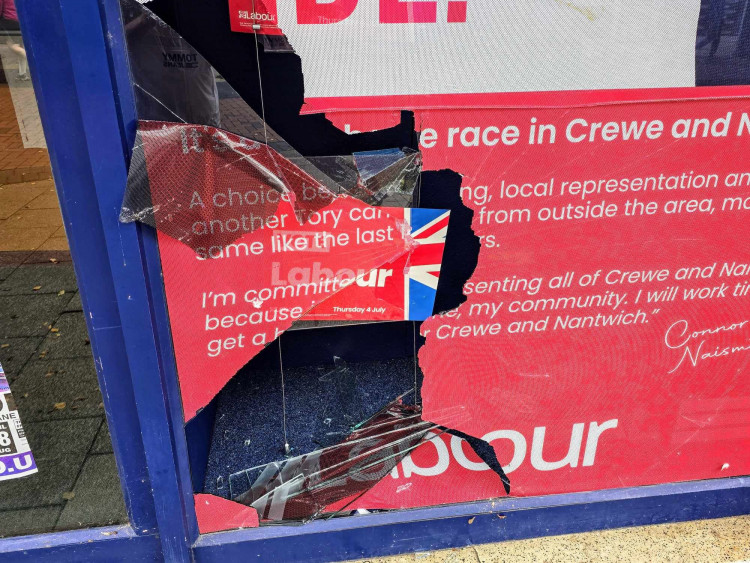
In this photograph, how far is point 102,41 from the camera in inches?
55.2

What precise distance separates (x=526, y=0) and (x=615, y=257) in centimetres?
84

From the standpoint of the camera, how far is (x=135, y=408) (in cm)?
181

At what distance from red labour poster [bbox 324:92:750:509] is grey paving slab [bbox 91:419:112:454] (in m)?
1.27

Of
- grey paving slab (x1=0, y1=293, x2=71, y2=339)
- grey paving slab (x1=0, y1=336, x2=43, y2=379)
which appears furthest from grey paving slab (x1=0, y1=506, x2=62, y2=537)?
grey paving slab (x1=0, y1=293, x2=71, y2=339)

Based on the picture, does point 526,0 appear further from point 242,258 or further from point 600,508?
point 600,508

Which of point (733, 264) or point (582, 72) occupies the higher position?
point (582, 72)

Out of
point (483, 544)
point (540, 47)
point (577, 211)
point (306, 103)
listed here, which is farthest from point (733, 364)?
point (306, 103)

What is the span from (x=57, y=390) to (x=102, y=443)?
589mm

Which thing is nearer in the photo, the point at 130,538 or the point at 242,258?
the point at 242,258

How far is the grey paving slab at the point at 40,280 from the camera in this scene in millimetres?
4027

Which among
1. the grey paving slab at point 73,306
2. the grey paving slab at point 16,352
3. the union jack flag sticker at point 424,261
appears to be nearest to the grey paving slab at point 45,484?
the grey paving slab at point 16,352
